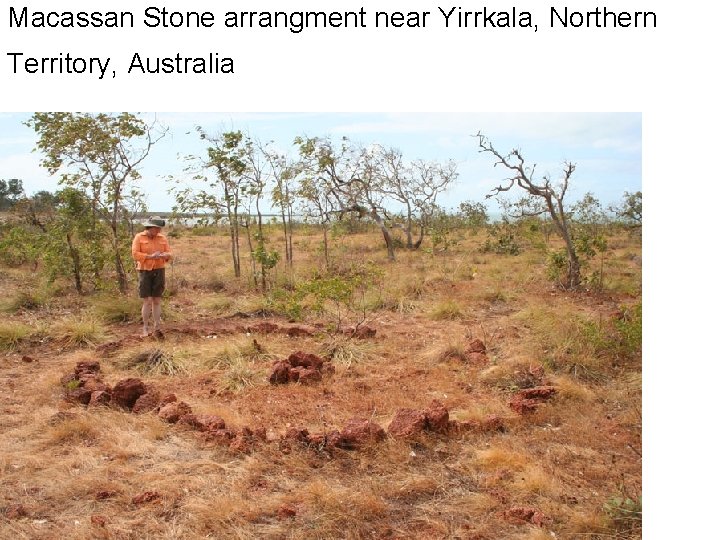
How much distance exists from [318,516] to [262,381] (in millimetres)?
2633

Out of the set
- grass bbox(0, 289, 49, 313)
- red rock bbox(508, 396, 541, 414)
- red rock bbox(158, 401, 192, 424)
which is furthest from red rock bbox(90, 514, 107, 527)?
grass bbox(0, 289, 49, 313)

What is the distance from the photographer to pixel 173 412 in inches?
191

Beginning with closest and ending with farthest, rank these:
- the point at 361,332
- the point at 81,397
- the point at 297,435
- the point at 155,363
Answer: the point at 297,435, the point at 81,397, the point at 155,363, the point at 361,332

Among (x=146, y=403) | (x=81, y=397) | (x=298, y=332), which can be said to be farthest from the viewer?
(x=298, y=332)

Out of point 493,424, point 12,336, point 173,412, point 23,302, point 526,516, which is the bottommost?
point 526,516

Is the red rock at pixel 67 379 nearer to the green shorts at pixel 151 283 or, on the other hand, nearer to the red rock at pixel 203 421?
the red rock at pixel 203 421

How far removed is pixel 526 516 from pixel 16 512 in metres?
2.93

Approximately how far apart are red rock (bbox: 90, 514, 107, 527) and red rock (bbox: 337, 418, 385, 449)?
5.31 ft

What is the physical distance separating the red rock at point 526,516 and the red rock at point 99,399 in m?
3.51

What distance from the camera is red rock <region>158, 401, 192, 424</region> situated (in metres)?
4.83

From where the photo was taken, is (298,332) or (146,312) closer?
(146,312)

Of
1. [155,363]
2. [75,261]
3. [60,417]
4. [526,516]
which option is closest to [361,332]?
[155,363]

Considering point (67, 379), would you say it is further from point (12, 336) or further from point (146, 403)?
point (12, 336)

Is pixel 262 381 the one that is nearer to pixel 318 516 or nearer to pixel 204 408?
pixel 204 408
